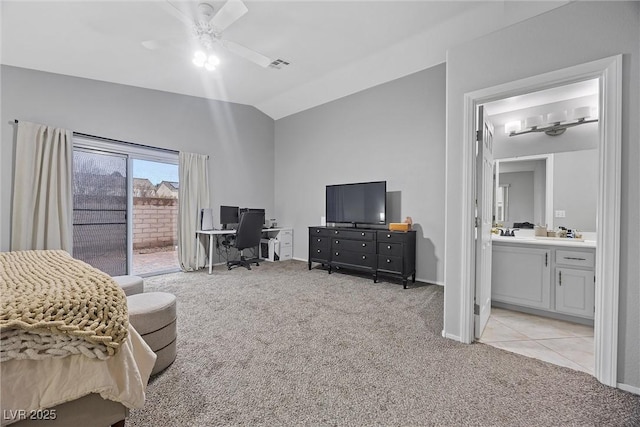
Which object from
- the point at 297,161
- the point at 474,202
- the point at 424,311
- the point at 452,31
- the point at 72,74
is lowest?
the point at 424,311

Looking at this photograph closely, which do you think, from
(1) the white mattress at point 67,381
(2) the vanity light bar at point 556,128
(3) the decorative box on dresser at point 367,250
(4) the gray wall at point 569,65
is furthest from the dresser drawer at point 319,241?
(1) the white mattress at point 67,381

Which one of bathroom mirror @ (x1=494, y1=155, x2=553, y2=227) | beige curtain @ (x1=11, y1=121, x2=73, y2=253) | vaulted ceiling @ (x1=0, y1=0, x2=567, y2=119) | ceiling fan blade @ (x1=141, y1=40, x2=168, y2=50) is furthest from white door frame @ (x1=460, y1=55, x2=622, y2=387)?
beige curtain @ (x1=11, y1=121, x2=73, y2=253)

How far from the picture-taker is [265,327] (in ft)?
8.01

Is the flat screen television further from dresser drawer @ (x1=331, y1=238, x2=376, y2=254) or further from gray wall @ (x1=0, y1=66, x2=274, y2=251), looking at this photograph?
gray wall @ (x1=0, y1=66, x2=274, y2=251)

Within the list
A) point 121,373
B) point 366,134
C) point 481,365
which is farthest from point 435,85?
point 121,373

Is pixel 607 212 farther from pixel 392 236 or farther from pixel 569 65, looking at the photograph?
pixel 392 236

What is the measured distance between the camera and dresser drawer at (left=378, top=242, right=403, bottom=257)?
3816 millimetres

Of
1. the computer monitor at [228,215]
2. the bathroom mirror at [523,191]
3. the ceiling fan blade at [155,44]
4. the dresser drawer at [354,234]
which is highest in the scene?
the ceiling fan blade at [155,44]

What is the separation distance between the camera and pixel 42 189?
330 centimetres

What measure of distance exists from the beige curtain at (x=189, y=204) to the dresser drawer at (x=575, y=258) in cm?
498

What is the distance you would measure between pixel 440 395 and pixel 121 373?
5.23ft

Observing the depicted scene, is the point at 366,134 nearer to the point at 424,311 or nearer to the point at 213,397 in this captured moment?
the point at 424,311

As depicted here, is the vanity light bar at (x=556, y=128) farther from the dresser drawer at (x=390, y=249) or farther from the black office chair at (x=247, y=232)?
the black office chair at (x=247, y=232)

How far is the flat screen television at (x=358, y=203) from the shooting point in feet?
14.0
